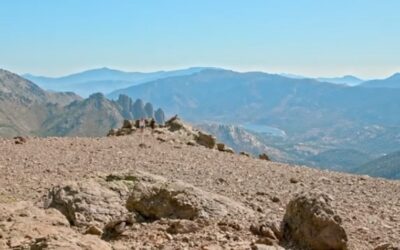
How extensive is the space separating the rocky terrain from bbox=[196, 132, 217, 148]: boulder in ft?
32.4

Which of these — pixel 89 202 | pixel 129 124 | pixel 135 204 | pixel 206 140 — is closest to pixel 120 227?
pixel 135 204

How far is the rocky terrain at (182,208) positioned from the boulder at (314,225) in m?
0.02

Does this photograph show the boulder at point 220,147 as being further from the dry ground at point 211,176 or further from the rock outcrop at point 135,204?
the rock outcrop at point 135,204

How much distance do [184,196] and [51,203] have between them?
116 inches

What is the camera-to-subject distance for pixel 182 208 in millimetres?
12297

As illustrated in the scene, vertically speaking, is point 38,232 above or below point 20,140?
above

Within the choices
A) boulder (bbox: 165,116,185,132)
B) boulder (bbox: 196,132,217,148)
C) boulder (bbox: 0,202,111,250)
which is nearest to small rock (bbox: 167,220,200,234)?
boulder (bbox: 0,202,111,250)

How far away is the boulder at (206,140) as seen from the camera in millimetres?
34247

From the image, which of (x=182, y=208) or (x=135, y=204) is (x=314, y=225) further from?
(x=135, y=204)

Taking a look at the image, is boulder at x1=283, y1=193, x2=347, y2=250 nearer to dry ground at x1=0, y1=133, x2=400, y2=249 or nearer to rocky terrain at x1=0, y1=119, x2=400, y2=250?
rocky terrain at x1=0, y1=119, x2=400, y2=250

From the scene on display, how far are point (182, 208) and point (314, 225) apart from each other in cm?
283

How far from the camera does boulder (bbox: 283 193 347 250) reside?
10.9 m

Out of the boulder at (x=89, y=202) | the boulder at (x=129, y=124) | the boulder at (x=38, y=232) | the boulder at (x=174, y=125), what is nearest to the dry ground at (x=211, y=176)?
the boulder at (x=89, y=202)

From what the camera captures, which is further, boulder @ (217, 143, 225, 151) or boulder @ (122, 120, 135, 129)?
boulder @ (122, 120, 135, 129)
